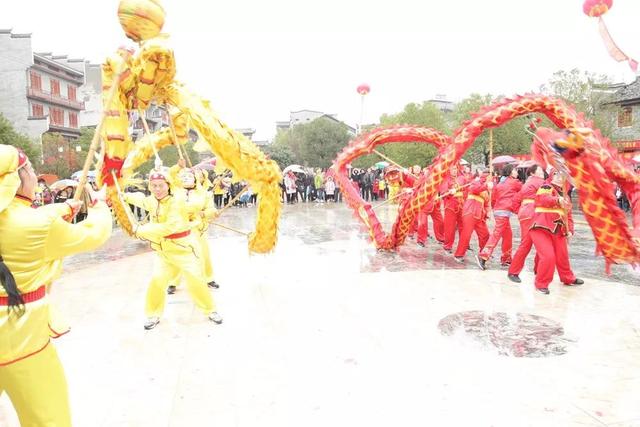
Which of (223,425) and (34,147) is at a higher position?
(34,147)

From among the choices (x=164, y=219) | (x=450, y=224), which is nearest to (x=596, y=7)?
(x=450, y=224)

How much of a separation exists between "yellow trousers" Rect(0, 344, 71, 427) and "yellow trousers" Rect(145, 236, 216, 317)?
232cm

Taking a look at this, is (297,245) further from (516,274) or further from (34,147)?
(34,147)

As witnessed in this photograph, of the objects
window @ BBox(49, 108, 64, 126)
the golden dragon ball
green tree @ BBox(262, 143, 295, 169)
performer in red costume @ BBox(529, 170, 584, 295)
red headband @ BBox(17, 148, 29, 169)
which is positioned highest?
window @ BBox(49, 108, 64, 126)

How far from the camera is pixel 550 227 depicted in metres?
5.29

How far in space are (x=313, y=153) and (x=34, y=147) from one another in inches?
815

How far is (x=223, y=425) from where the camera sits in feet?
8.97

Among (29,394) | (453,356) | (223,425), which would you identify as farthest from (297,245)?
(29,394)

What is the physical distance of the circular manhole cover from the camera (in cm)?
373

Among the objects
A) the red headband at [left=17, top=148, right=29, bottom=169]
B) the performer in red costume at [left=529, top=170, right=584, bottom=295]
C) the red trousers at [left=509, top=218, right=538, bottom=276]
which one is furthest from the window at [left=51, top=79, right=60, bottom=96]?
the red headband at [left=17, top=148, right=29, bottom=169]

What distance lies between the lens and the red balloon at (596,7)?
775cm

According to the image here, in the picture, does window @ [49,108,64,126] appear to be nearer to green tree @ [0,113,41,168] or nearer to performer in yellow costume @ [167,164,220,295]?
green tree @ [0,113,41,168]

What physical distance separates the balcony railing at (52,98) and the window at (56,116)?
0.55 meters

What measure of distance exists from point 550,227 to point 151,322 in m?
4.22
